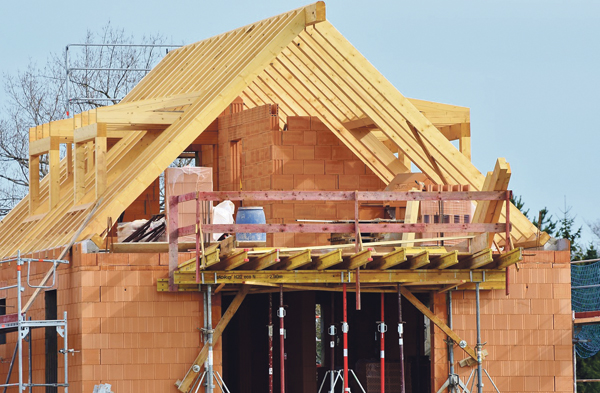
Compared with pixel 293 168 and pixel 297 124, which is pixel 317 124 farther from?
pixel 293 168

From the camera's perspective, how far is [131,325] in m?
17.0

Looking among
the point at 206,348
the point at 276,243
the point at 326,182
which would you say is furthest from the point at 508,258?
the point at 326,182

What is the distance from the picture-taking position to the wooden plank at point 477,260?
52.6 feet

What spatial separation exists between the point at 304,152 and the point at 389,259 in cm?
539

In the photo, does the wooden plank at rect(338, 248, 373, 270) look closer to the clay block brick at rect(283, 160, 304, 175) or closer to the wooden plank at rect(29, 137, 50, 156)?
the clay block brick at rect(283, 160, 304, 175)

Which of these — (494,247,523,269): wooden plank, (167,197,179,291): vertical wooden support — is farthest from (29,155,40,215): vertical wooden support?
(494,247,523,269): wooden plank

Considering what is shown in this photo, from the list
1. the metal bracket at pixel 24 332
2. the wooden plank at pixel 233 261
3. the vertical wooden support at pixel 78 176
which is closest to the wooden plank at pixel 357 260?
the wooden plank at pixel 233 261

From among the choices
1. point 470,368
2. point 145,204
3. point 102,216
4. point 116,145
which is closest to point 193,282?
point 102,216

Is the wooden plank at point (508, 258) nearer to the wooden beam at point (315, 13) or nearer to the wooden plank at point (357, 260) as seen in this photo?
the wooden plank at point (357, 260)

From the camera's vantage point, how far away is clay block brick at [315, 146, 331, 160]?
21156 mm

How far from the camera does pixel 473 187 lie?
19.0 meters

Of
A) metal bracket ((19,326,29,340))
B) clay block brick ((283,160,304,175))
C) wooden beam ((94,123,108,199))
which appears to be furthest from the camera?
clay block brick ((283,160,304,175))

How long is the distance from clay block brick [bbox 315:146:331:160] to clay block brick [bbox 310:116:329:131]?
34cm

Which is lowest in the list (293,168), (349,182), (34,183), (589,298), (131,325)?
(589,298)
